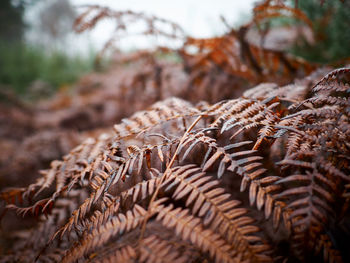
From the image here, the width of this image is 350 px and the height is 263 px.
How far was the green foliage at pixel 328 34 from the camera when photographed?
193cm

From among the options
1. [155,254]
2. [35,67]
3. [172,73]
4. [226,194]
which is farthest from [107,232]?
[35,67]

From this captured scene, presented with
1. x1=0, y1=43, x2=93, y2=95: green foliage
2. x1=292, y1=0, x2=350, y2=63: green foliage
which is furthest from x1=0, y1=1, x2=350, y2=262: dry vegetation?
x1=0, y1=43, x2=93, y2=95: green foliage

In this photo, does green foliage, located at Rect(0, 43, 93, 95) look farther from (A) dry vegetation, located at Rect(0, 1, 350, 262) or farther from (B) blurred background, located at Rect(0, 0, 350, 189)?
(A) dry vegetation, located at Rect(0, 1, 350, 262)

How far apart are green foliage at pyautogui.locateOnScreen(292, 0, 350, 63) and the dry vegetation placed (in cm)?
62

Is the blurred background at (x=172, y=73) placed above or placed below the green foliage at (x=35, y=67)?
below

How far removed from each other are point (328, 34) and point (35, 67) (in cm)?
1064

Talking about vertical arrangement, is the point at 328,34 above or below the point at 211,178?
above

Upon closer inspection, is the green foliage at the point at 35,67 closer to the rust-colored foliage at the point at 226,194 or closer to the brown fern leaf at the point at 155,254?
the rust-colored foliage at the point at 226,194

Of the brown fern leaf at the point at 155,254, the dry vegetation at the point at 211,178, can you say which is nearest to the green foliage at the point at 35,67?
the dry vegetation at the point at 211,178

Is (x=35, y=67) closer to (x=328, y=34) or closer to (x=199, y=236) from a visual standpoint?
(x=328, y=34)

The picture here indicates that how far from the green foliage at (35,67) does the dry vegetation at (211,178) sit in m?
7.90

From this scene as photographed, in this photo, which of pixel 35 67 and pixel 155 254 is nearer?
pixel 155 254

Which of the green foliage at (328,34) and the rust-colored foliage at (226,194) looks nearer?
the rust-colored foliage at (226,194)

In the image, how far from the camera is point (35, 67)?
30.5ft
